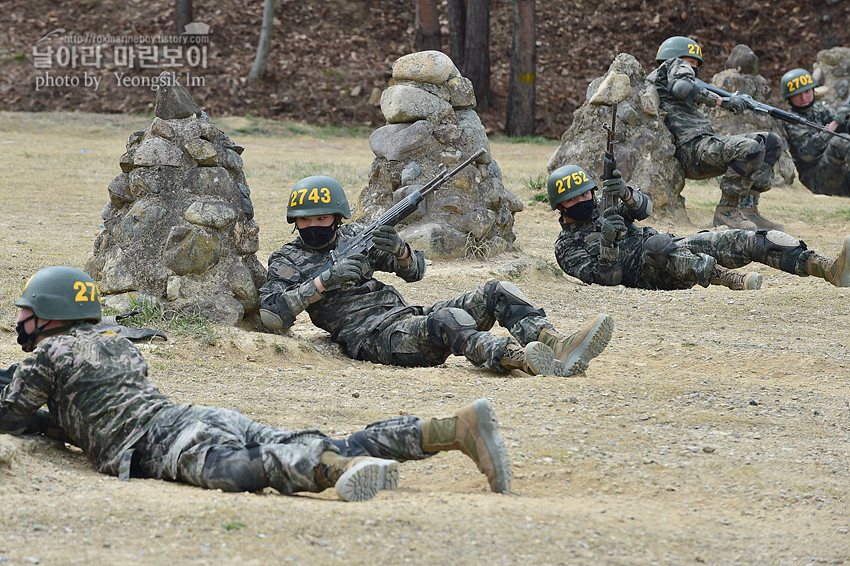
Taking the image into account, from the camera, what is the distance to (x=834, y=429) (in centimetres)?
546

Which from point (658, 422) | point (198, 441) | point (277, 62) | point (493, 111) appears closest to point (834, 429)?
point (658, 422)

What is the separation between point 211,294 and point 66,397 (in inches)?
103

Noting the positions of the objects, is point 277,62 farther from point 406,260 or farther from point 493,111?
point 406,260

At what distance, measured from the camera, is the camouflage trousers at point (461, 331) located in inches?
245

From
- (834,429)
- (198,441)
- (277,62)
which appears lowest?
(834,429)

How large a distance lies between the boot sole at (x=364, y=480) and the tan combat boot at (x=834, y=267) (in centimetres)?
508

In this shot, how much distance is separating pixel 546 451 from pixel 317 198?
8.62 feet

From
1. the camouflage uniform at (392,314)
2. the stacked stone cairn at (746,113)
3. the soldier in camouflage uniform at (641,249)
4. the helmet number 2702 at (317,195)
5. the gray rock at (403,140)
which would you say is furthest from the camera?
the stacked stone cairn at (746,113)

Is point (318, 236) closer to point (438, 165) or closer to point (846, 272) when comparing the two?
point (438, 165)

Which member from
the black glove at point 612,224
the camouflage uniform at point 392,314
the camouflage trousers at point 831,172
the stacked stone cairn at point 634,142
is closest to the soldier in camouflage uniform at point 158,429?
the camouflage uniform at point 392,314

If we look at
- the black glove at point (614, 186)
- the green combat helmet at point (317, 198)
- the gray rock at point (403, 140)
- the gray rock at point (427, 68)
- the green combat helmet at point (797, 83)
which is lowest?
the black glove at point (614, 186)

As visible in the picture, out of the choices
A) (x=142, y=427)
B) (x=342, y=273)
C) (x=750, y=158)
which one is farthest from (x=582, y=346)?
(x=750, y=158)

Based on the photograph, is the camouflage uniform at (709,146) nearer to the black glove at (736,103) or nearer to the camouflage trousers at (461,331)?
the black glove at (736,103)

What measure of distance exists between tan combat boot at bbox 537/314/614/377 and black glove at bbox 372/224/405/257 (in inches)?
49.8
